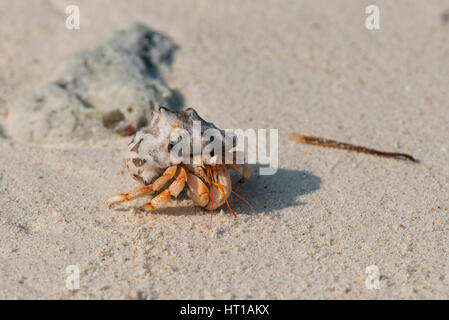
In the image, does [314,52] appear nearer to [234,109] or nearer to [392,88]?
[392,88]

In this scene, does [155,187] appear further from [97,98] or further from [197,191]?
[97,98]

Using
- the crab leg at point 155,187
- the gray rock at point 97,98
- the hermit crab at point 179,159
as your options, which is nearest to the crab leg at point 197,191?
the hermit crab at point 179,159

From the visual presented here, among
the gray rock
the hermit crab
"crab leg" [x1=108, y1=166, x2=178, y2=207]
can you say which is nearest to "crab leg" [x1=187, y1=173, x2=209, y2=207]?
the hermit crab

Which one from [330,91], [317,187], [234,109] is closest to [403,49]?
[330,91]

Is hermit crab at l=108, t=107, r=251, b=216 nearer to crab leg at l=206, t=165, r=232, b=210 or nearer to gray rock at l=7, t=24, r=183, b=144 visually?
crab leg at l=206, t=165, r=232, b=210

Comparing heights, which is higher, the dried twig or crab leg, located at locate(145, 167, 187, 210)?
the dried twig

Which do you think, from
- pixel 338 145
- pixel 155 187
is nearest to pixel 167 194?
pixel 155 187

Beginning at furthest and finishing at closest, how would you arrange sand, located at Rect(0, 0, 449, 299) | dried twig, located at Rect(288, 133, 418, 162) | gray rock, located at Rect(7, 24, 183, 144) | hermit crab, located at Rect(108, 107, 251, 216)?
gray rock, located at Rect(7, 24, 183, 144), dried twig, located at Rect(288, 133, 418, 162), hermit crab, located at Rect(108, 107, 251, 216), sand, located at Rect(0, 0, 449, 299)

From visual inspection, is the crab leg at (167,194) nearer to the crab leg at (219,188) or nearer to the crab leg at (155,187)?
the crab leg at (155,187)
